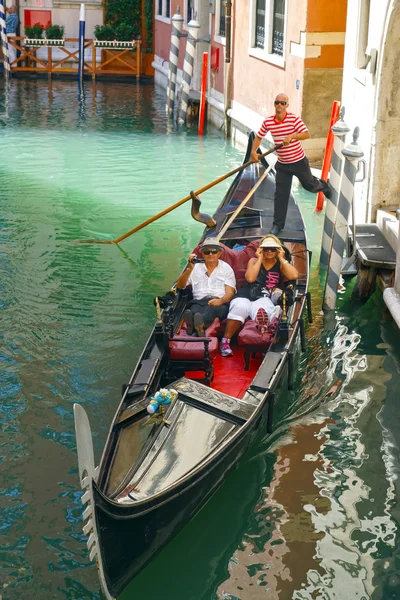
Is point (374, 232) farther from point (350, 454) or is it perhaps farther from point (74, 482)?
point (74, 482)

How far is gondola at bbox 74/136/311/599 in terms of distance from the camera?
9.80ft

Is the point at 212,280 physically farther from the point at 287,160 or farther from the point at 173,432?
the point at 287,160

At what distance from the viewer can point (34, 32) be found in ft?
50.6

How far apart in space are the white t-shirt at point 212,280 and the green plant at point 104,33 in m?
11.6

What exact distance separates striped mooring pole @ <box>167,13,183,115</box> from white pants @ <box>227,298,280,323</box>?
8.40 m

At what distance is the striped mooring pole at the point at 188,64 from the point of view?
1165 cm

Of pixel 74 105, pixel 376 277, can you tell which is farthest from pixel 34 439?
pixel 74 105

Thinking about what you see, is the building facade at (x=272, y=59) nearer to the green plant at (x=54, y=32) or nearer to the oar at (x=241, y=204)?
the oar at (x=241, y=204)

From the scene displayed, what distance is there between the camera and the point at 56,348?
17.1ft

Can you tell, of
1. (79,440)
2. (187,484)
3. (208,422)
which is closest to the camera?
(79,440)

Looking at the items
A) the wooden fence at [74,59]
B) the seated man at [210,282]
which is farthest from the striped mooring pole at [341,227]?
the wooden fence at [74,59]

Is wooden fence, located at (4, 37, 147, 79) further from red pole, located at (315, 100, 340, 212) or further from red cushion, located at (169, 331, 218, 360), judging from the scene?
red cushion, located at (169, 331, 218, 360)

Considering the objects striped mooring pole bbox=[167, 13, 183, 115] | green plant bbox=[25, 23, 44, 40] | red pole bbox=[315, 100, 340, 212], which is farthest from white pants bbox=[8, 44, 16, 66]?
red pole bbox=[315, 100, 340, 212]

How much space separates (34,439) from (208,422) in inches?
39.2
